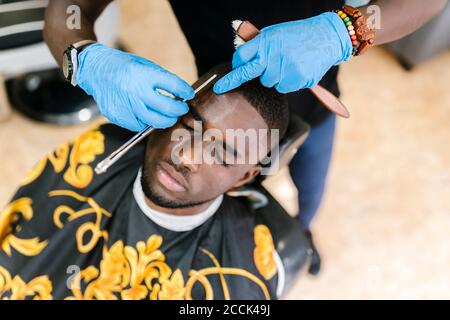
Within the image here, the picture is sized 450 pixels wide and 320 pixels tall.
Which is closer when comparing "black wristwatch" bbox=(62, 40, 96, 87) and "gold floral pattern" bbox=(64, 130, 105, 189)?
"black wristwatch" bbox=(62, 40, 96, 87)

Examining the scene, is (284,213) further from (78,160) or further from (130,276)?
(78,160)

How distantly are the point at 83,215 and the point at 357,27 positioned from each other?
2.54 ft

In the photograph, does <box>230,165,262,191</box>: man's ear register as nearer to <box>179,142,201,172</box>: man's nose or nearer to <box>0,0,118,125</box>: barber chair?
<box>179,142,201,172</box>: man's nose

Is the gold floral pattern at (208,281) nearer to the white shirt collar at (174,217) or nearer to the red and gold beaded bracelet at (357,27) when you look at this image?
the white shirt collar at (174,217)

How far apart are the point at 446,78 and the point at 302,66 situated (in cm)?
167

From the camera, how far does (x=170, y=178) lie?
1.18m

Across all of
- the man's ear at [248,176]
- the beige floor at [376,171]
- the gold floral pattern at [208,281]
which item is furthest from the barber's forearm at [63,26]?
the beige floor at [376,171]

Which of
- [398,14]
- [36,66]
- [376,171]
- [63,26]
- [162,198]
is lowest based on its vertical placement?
[376,171]

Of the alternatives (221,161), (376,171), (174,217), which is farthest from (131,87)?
(376,171)

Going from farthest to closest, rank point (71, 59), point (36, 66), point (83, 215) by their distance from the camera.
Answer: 1. point (36, 66)
2. point (83, 215)
3. point (71, 59)

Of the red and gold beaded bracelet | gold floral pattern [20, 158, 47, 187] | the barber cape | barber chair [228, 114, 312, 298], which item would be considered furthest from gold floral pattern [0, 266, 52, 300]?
the red and gold beaded bracelet

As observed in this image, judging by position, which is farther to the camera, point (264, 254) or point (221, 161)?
point (264, 254)

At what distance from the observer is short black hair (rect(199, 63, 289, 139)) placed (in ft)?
3.63
